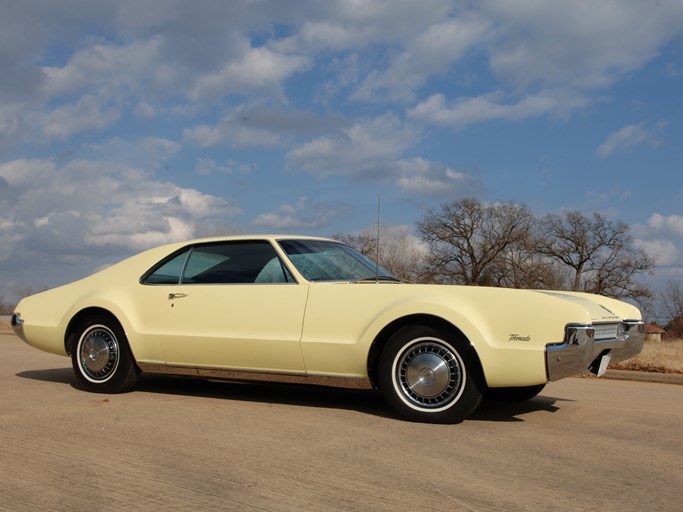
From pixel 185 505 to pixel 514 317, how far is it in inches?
108

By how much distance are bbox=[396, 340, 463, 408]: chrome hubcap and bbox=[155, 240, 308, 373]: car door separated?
2.86ft

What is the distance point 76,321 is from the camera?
6969 mm

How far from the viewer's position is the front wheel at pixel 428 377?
17.2 feet

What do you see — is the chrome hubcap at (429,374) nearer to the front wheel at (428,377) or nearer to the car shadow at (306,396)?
the front wheel at (428,377)

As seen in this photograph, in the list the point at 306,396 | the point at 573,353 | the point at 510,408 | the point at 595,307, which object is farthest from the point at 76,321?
the point at 595,307

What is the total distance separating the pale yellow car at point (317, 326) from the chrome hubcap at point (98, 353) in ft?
0.04

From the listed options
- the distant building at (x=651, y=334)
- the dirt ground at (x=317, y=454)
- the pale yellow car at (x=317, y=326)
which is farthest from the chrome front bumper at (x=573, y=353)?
the distant building at (x=651, y=334)

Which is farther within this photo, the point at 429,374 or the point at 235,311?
the point at 235,311

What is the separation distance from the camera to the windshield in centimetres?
607

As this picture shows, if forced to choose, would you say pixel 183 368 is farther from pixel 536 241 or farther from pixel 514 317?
pixel 536 241

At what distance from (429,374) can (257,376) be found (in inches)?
59.1

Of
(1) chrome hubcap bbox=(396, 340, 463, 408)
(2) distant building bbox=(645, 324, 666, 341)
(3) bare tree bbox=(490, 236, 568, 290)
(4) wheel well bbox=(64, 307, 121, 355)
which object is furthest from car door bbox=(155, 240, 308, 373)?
(3) bare tree bbox=(490, 236, 568, 290)

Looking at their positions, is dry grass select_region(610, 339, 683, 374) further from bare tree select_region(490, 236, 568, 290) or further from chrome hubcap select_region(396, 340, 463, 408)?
bare tree select_region(490, 236, 568, 290)

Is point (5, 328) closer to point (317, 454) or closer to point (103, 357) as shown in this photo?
point (103, 357)
